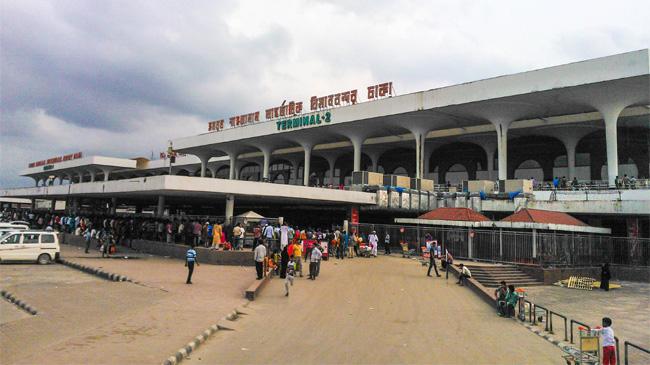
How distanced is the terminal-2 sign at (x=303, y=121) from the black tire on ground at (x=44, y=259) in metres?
25.0

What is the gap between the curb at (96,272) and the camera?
15.1 meters

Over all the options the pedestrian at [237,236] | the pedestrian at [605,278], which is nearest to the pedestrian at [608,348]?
the pedestrian at [605,278]

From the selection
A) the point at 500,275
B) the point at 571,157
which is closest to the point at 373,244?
the point at 500,275

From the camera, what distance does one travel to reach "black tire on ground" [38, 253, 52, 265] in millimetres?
19406

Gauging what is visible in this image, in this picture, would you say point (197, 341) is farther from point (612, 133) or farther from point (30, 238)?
→ point (612, 133)

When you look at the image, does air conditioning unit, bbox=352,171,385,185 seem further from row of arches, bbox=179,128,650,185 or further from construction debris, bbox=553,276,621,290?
construction debris, bbox=553,276,621,290

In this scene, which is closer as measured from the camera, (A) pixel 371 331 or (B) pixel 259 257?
(A) pixel 371 331

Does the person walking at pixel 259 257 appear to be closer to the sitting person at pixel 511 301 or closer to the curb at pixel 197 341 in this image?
the curb at pixel 197 341

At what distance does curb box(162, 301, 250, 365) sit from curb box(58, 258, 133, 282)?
20.1ft

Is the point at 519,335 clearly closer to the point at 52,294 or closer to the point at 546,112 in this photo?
the point at 52,294

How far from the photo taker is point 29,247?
19.2 metres

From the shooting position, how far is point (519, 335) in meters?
10.7

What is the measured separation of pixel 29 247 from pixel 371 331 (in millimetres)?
16894

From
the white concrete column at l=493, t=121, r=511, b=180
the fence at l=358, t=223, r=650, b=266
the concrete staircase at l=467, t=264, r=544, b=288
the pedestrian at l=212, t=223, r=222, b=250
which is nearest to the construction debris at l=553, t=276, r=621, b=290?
the fence at l=358, t=223, r=650, b=266
